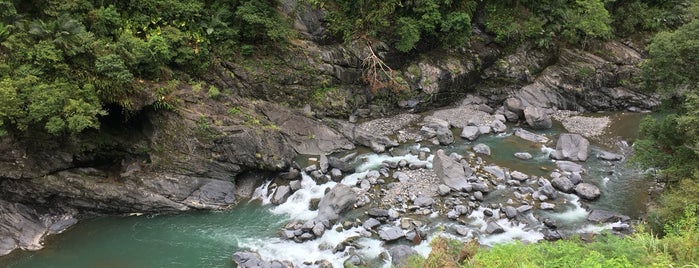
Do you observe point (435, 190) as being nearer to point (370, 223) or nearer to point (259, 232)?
→ point (370, 223)

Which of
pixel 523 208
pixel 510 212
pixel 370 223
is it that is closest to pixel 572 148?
pixel 523 208

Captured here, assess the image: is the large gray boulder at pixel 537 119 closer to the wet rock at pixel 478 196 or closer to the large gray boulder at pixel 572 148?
the large gray boulder at pixel 572 148

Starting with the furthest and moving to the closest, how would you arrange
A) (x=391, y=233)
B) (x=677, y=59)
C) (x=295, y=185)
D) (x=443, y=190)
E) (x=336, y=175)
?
(x=336, y=175)
(x=295, y=185)
(x=443, y=190)
(x=391, y=233)
(x=677, y=59)

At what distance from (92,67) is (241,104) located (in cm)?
620

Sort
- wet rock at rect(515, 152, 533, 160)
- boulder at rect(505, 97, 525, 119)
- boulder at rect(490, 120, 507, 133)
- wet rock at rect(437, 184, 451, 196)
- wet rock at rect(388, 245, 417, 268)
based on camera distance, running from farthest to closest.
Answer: boulder at rect(505, 97, 525, 119), boulder at rect(490, 120, 507, 133), wet rock at rect(515, 152, 533, 160), wet rock at rect(437, 184, 451, 196), wet rock at rect(388, 245, 417, 268)

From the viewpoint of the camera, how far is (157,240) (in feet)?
51.2

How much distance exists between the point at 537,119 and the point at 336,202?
13.1m

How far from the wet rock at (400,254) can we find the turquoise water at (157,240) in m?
4.33

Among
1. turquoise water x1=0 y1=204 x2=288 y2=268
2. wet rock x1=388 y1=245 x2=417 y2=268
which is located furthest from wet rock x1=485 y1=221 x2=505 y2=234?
turquoise water x1=0 y1=204 x2=288 y2=268

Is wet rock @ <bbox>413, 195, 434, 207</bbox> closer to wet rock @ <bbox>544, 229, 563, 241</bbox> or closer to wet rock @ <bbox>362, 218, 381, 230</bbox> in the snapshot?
wet rock @ <bbox>362, 218, 381, 230</bbox>

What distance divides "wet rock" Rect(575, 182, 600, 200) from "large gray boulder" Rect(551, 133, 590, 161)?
2.80 m

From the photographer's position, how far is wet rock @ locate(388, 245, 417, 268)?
45.3ft

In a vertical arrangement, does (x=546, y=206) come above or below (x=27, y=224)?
below

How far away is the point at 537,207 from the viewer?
16.9 metres
